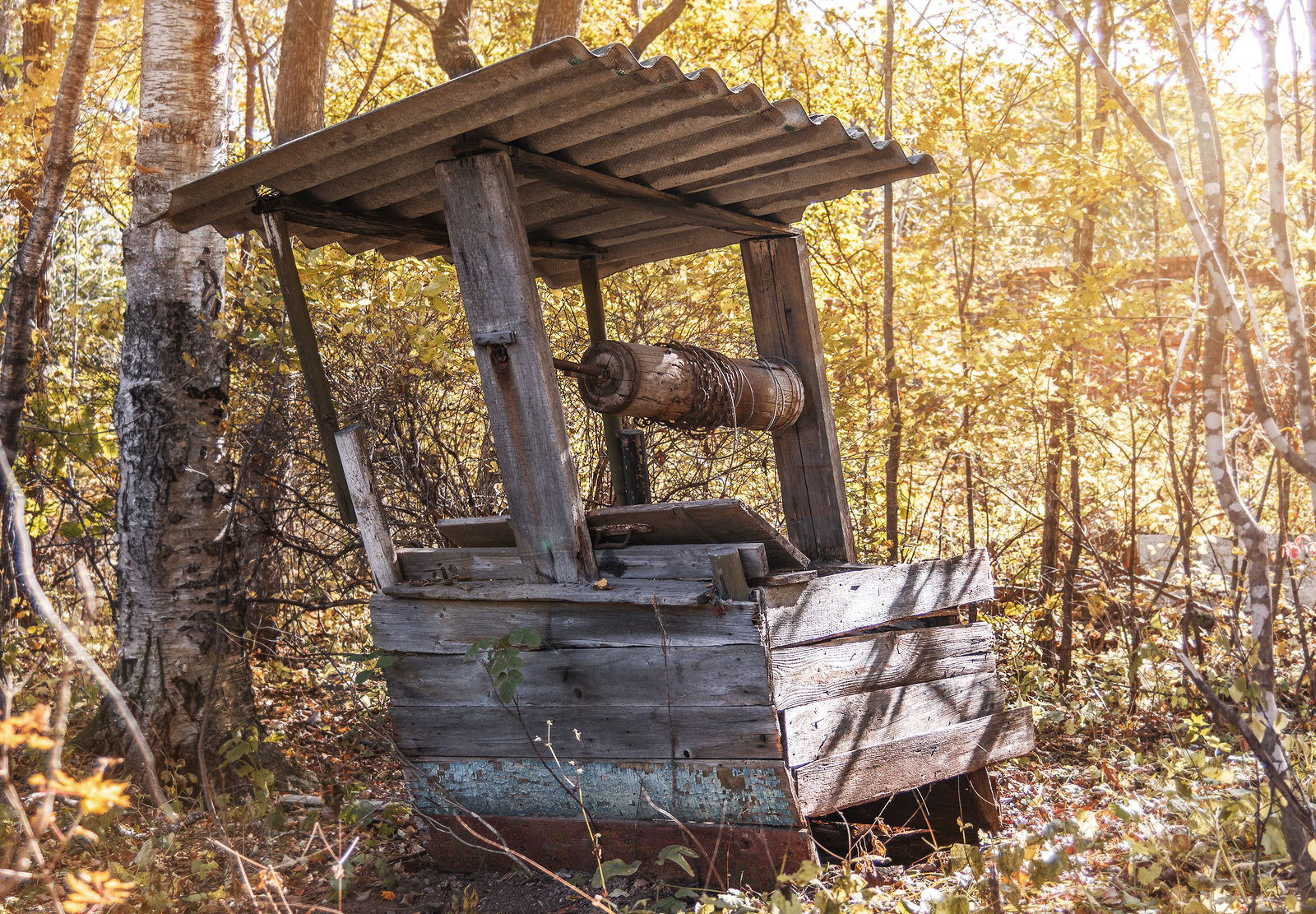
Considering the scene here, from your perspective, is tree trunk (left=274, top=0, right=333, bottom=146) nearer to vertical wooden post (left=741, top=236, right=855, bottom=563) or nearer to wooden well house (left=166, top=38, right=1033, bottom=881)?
wooden well house (left=166, top=38, right=1033, bottom=881)

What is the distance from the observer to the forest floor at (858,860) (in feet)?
8.80

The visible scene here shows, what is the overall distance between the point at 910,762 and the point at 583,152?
266 centimetres

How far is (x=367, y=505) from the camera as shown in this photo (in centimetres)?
357

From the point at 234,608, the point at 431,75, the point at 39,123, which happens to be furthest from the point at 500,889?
the point at 431,75

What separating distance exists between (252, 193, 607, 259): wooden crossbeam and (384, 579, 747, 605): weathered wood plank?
132 cm

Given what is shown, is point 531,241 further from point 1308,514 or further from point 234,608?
point 1308,514

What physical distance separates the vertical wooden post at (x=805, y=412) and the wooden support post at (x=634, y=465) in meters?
0.65

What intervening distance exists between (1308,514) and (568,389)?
594 centimetres

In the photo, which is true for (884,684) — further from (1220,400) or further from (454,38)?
(454,38)

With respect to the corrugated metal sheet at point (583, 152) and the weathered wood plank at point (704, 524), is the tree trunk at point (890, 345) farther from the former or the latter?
the weathered wood plank at point (704, 524)

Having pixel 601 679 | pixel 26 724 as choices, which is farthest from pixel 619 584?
pixel 26 724

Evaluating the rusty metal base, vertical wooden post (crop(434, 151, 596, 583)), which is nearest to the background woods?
the rusty metal base

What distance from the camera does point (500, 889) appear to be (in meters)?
3.40

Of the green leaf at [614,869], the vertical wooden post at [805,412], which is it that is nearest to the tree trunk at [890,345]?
the vertical wooden post at [805,412]
